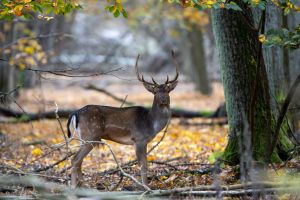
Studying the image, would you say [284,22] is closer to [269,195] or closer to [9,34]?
[269,195]

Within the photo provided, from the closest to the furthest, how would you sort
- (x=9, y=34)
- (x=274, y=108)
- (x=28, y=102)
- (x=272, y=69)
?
(x=274, y=108)
(x=272, y=69)
(x=9, y=34)
(x=28, y=102)

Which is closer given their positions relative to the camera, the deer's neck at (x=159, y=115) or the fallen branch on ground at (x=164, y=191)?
the fallen branch on ground at (x=164, y=191)

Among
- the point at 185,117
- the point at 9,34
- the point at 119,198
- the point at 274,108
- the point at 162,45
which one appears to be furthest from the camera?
the point at 162,45

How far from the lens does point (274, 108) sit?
8875 mm

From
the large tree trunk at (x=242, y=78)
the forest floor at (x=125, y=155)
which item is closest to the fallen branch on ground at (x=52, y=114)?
the forest floor at (x=125, y=155)

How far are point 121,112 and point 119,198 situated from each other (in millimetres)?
2381

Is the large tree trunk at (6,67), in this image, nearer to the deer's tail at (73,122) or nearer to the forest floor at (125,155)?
the forest floor at (125,155)

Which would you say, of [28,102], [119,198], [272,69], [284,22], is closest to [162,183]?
[119,198]

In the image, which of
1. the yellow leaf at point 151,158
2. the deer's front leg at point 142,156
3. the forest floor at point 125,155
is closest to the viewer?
the forest floor at point 125,155

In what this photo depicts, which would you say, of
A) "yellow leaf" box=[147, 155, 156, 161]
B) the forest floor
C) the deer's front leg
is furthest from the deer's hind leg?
"yellow leaf" box=[147, 155, 156, 161]

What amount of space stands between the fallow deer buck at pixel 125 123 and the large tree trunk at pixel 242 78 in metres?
0.80

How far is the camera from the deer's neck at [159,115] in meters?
8.38

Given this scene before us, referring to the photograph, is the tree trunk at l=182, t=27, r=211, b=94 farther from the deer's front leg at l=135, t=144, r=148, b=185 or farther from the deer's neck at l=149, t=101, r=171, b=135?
the deer's front leg at l=135, t=144, r=148, b=185

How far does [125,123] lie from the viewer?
838 centimetres
